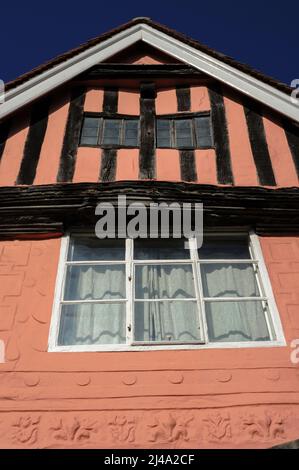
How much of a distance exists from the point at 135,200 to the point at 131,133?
156 centimetres

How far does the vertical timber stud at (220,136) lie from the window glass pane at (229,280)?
1206 millimetres

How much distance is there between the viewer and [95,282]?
4652 millimetres

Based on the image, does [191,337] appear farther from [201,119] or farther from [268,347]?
[201,119]

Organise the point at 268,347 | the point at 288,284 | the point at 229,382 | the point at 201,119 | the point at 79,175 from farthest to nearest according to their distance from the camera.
Answer: the point at 201,119, the point at 79,175, the point at 288,284, the point at 268,347, the point at 229,382

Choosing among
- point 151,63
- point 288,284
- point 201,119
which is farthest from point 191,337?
point 151,63

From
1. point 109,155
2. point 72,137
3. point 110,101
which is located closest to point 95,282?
point 109,155

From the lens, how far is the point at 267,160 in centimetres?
568

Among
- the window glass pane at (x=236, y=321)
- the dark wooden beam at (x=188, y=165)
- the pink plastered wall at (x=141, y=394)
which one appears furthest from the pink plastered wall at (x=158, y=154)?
the pink plastered wall at (x=141, y=394)

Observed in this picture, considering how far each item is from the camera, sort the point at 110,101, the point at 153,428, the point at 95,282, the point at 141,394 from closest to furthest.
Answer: the point at 153,428 → the point at 141,394 → the point at 95,282 → the point at 110,101

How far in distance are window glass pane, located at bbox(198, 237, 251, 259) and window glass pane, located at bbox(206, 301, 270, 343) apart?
62 centimetres

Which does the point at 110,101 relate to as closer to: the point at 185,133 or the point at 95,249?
the point at 185,133

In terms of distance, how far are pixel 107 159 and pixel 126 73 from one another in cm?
183

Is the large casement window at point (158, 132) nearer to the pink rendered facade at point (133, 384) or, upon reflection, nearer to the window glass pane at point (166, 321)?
the pink rendered facade at point (133, 384)

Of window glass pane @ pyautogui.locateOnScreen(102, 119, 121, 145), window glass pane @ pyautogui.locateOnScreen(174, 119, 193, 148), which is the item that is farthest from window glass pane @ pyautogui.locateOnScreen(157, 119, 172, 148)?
window glass pane @ pyautogui.locateOnScreen(102, 119, 121, 145)
